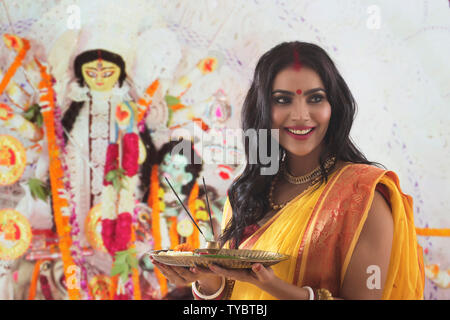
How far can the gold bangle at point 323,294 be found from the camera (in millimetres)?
1277

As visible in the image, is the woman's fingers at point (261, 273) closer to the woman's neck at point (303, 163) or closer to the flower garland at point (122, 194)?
the woman's neck at point (303, 163)

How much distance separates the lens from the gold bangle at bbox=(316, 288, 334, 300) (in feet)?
4.19

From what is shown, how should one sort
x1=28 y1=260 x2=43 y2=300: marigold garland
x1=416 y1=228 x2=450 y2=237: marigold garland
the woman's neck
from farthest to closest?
1. x1=28 y1=260 x2=43 y2=300: marigold garland
2. x1=416 y1=228 x2=450 y2=237: marigold garland
3. the woman's neck

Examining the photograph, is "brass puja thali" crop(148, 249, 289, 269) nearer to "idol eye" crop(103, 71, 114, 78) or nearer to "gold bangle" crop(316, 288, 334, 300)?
"gold bangle" crop(316, 288, 334, 300)

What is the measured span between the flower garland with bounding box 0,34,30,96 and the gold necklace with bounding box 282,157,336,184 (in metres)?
2.59

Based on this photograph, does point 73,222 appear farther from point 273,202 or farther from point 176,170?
point 273,202

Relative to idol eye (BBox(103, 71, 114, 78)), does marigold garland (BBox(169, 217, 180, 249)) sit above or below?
below

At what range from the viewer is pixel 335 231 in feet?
4.43

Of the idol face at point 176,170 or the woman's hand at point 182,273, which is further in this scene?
the idol face at point 176,170

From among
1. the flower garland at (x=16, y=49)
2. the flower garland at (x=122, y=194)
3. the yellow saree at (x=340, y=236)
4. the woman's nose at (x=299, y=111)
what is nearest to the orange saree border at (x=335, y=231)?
the yellow saree at (x=340, y=236)

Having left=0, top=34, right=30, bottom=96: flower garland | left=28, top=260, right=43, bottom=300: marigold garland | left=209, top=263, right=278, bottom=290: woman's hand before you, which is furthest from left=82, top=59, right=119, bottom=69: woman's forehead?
left=209, top=263, right=278, bottom=290: woman's hand

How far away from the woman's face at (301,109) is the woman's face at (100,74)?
228cm
